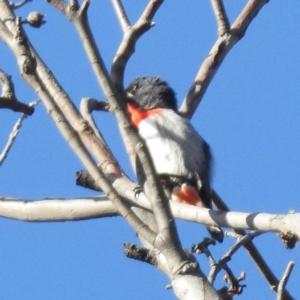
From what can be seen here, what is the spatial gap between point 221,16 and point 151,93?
1.56 m

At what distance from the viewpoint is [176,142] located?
4.89m

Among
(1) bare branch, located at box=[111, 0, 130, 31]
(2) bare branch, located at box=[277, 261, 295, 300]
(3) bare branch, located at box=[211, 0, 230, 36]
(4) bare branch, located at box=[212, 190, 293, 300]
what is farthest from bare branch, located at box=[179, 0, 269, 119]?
(2) bare branch, located at box=[277, 261, 295, 300]

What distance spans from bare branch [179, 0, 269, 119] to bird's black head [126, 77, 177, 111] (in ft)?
3.62

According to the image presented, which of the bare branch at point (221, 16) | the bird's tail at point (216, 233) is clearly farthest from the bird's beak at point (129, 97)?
the bird's tail at point (216, 233)

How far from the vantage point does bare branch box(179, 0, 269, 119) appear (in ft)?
14.1

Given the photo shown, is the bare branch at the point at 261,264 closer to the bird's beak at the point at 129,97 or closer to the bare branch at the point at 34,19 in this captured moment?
the bare branch at the point at 34,19

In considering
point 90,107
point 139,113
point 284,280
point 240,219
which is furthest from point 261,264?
point 139,113

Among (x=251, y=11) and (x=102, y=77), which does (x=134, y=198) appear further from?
(x=251, y=11)

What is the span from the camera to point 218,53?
4387 millimetres

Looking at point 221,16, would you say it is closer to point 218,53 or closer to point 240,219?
point 218,53

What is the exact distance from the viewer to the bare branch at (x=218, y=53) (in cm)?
431

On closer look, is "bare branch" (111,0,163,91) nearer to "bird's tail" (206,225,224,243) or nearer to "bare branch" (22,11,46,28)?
"bare branch" (22,11,46,28)

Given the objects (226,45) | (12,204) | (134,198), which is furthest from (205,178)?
(134,198)

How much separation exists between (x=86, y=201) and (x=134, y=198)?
36cm
